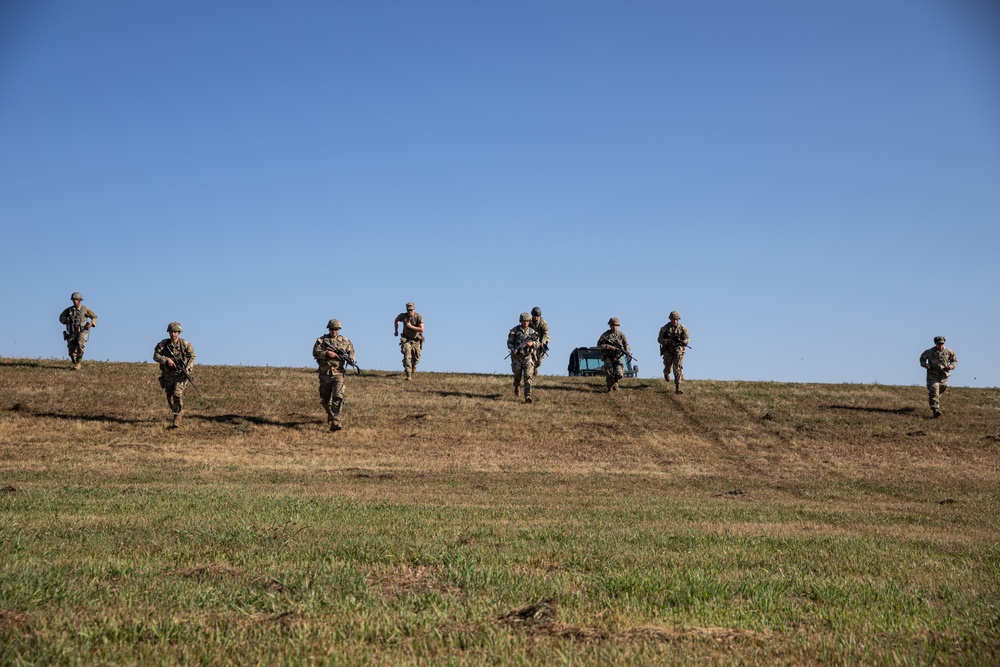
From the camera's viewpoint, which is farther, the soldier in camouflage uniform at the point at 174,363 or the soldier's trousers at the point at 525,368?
the soldier's trousers at the point at 525,368

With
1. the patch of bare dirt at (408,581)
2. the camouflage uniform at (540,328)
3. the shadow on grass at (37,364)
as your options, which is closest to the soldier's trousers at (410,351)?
the camouflage uniform at (540,328)

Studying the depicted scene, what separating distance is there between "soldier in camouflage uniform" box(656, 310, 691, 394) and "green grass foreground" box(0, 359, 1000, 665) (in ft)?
11.2

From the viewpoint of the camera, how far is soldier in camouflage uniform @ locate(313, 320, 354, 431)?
2130 centimetres

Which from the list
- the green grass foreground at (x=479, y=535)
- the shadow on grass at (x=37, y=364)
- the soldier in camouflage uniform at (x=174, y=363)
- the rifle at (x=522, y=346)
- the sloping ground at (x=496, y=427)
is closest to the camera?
the green grass foreground at (x=479, y=535)

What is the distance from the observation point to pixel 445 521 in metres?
10.1

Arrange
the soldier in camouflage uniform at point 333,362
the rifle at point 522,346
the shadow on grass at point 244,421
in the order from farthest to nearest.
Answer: the rifle at point 522,346 → the shadow on grass at point 244,421 → the soldier in camouflage uniform at point 333,362

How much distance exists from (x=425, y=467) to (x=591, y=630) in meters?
12.9

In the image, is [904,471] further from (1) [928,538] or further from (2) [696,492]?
(1) [928,538]

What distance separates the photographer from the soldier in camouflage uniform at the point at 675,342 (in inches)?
1072

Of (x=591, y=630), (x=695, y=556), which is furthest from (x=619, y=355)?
(x=591, y=630)

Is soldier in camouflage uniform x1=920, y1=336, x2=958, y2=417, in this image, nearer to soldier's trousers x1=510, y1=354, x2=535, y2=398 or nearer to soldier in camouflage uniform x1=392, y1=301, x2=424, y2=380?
soldier's trousers x1=510, y1=354, x2=535, y2=398

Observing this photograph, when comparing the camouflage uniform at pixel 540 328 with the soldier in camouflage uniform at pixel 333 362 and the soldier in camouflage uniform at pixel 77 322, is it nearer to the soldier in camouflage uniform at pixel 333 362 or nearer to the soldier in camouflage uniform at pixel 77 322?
the soldier in camouflage uniform at pixel 333 362

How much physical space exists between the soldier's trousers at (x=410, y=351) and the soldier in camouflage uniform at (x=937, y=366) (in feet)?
50.7

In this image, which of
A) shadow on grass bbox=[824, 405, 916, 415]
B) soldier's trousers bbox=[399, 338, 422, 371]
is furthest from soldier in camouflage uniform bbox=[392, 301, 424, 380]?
shadow on grass bbox=[824, 405, 916, 415]
